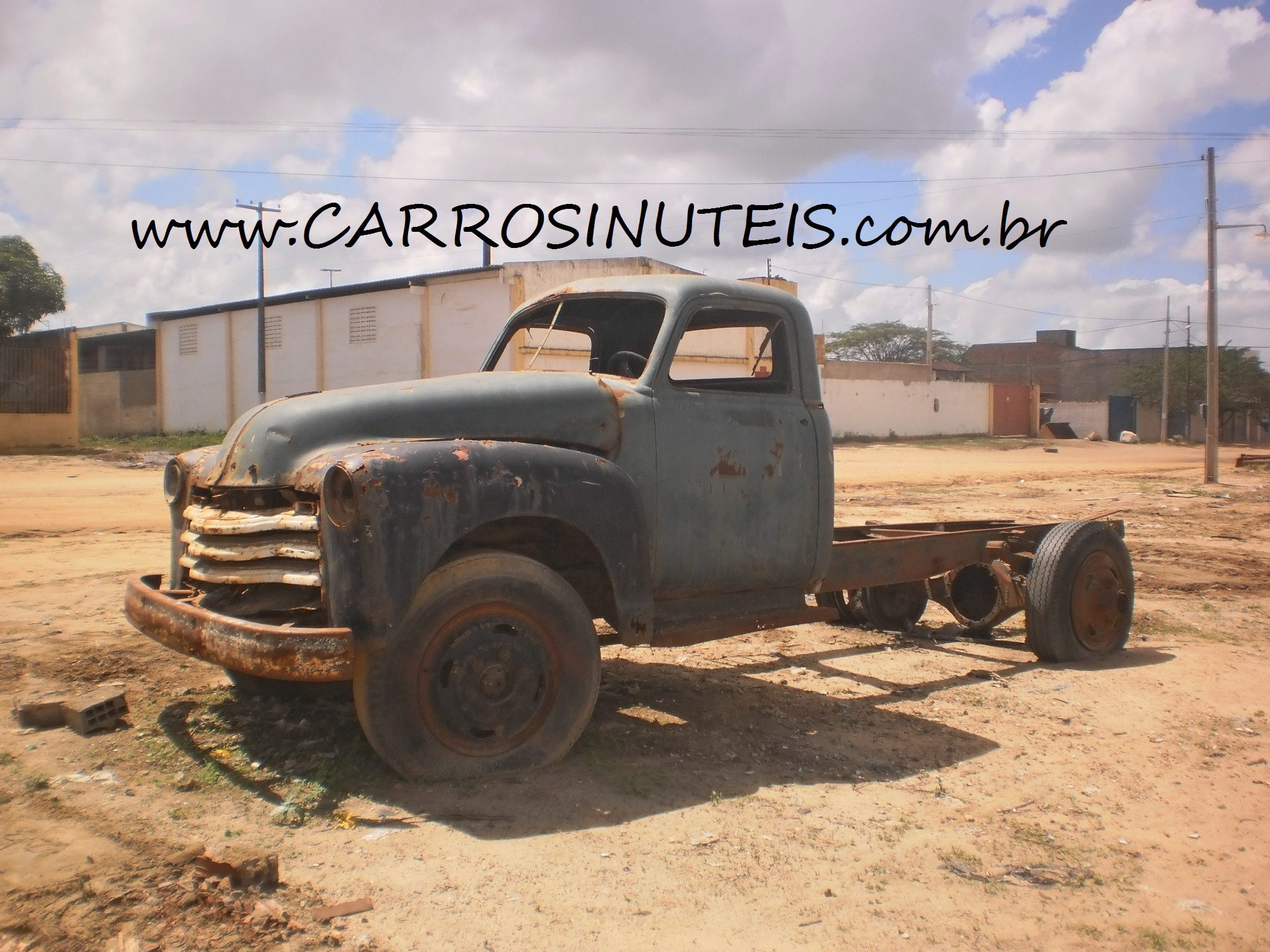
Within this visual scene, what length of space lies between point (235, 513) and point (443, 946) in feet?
5.79

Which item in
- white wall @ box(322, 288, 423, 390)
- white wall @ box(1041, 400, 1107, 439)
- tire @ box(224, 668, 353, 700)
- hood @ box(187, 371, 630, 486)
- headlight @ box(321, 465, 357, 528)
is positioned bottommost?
tire @ box(224, 668, 353, 700)

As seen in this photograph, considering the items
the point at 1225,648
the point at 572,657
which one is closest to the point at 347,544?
the point at 572,657

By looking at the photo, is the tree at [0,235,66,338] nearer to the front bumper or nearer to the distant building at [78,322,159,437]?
the distant building at [78,322,159,437]

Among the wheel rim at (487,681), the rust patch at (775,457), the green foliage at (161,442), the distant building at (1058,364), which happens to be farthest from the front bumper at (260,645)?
the distant building at (1058,364)

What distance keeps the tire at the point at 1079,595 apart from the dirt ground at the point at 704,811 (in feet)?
0.51

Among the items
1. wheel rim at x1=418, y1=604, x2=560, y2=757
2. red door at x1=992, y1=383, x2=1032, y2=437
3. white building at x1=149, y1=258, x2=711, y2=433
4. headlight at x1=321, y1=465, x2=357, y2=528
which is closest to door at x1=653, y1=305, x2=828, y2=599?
wheel rim at x1=418, y1=604, x2=560, y2=757

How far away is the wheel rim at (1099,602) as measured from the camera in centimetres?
601

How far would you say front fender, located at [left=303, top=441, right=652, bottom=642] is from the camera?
3283 millimetres

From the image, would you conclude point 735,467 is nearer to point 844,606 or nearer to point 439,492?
point 439,492

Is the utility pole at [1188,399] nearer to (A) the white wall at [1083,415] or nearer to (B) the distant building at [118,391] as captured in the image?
(A) the white wall at [1083,415]

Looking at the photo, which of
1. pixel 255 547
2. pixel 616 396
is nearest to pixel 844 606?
pixel 616 396

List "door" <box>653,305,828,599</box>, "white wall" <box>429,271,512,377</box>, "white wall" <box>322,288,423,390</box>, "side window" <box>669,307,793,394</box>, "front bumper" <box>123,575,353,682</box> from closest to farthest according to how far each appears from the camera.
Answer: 1. "front bumper" <box>123,575,353,682</box>
2. "door" <box>653,305,828,599</box>
3. "side window" <box>669,307,793,394</box>
4. "white wall" <box>429,271,512,377</box>
5. "white wall" <box>322,288,423,390</box>

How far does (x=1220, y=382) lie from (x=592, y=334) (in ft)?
186

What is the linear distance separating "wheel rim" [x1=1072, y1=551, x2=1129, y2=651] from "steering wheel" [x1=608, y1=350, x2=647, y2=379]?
120 inches
